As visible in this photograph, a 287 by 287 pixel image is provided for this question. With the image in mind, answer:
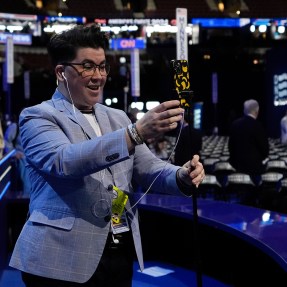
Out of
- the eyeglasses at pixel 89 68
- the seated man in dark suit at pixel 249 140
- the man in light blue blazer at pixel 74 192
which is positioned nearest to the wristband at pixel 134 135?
the man in light blue blazer at pixel 74 192

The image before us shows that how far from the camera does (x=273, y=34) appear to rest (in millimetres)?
28672

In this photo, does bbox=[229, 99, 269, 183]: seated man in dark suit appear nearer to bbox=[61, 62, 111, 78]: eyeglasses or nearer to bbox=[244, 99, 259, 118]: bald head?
bbox=[244, 99, 259, 118]: bald head

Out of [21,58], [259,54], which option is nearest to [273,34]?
[259,54]

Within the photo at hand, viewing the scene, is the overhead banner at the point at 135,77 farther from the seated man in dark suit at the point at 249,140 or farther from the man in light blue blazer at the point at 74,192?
the man in light blue blazer at the point at 74,192

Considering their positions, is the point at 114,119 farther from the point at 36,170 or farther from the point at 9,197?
the point at 9,197

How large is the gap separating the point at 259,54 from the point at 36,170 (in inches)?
1189

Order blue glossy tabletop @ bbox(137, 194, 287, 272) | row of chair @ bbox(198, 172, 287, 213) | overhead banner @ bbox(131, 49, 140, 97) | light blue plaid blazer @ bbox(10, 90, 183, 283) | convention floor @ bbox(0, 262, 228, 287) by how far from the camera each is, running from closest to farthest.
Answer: light blue plaid blazer @ bbox(10, 90, 183, 283) → blue glossy tabletop @ bbox(137, 194, 287, 272) → convention floor @ bbox(0, 262, 228, 287) → row of chair @ bbox(198, 172, 287, 213) → overhead banner @ bbox(131, 49, 140, 97)

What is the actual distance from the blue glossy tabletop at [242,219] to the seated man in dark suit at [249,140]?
5.68 feet

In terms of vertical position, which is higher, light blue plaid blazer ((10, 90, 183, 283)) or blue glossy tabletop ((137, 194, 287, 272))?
light blue plaid blazer ((10, 90, 183, 283))

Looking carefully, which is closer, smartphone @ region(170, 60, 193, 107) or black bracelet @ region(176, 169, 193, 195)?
smartphone @ region(170, 60, 193, 107)

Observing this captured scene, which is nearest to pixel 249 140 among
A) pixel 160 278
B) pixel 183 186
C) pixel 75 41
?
pixel 160 278

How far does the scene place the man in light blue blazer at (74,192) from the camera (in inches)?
69.7

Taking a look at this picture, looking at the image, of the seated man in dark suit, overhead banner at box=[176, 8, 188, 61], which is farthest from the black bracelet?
overhead banner at box=[176, 8, 188, 61]

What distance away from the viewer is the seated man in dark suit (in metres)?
6.98
